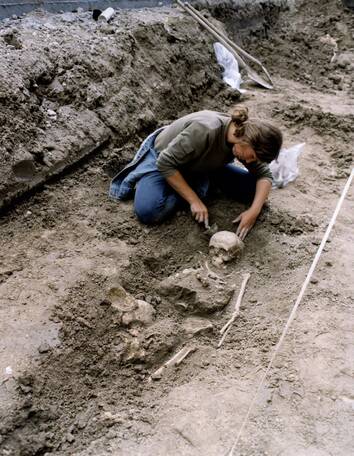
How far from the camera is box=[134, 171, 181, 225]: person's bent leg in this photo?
347cm

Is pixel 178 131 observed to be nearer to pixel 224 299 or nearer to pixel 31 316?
pixel 224 299

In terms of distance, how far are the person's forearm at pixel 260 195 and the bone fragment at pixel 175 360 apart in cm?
121

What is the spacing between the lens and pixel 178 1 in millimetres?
6348

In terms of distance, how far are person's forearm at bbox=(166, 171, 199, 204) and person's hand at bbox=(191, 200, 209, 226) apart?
3 cm

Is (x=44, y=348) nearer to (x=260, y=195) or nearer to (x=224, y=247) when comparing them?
(x=224, y=247)

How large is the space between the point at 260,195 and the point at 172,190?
2.05 ft

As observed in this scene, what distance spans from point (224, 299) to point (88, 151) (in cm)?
177

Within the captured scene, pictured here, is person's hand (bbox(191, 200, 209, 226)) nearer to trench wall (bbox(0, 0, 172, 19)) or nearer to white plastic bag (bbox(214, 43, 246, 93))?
trench wall (bbox(0, 0, 172, 19))

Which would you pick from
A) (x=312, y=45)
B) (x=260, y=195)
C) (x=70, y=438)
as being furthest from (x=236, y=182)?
(x=312, y=45)

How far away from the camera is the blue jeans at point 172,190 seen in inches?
137

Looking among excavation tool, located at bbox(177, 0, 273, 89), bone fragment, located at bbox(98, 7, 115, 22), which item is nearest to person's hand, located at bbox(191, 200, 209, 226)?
bone fragment, located at bbox(98, 7, 115, 22)

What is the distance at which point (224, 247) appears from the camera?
126 inches

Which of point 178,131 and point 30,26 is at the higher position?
point 30,26

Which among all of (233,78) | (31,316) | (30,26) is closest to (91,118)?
(30,26)
